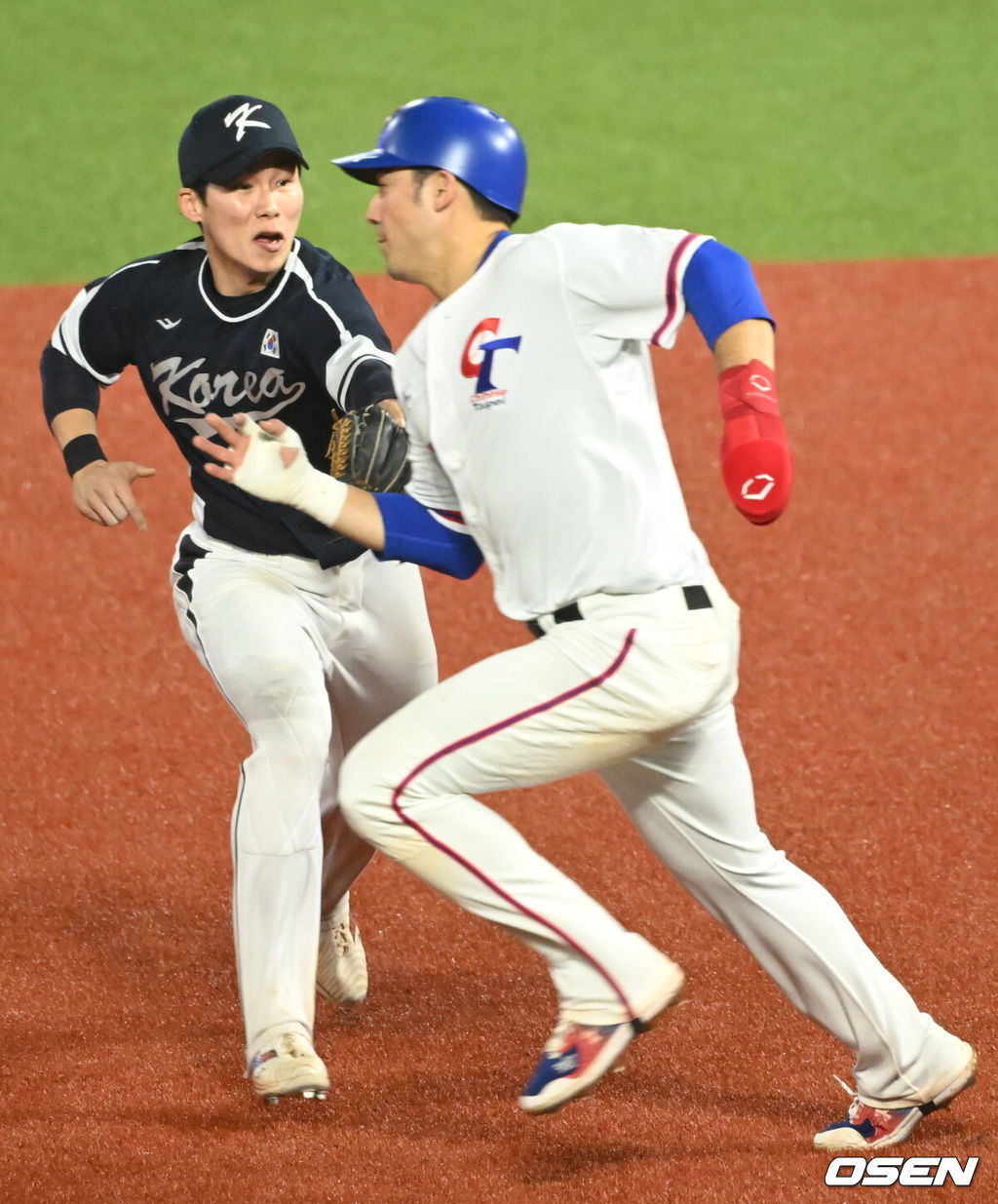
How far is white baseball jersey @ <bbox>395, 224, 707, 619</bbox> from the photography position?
9.74 ft

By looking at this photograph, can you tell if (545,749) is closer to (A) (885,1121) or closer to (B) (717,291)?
(B) (717,291)

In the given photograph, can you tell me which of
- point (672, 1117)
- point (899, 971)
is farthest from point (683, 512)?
point (899, 971)

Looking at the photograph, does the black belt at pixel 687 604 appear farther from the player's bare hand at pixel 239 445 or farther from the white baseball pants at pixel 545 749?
the player's bare hand at pixel 239 445

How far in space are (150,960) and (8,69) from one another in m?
10.2

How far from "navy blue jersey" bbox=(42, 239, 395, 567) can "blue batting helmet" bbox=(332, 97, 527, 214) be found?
71 cm

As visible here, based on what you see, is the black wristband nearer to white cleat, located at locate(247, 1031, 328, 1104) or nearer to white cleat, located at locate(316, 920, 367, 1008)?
white cleat, located at locate(316, 920, 367, 1008)

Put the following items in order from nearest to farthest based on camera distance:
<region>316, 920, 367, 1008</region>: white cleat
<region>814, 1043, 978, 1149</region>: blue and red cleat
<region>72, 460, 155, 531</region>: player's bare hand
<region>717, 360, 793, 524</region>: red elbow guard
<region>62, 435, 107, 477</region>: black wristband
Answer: <region>717, 360, 793, 524</region>: red elbow guard < <region>814, 1043, 978, 1149</region>: blue and red cleat < <region>72, 460, 155, 531</region>: player's bare hand < <region>62, 435, 107, 477</region>: black wristband < <region>316, 920, 367, 1008</region>: white cleat

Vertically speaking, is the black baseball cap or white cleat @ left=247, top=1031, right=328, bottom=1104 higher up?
the black baseball cap

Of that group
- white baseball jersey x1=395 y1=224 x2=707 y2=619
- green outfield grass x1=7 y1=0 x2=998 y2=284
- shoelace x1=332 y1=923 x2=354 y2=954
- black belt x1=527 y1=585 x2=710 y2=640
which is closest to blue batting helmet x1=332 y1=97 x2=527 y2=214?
white baseball jersey x1=395 y1=224 x2=707 y2=619

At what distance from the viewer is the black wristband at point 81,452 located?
12.9 ft

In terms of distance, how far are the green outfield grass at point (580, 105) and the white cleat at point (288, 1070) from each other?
730 cm

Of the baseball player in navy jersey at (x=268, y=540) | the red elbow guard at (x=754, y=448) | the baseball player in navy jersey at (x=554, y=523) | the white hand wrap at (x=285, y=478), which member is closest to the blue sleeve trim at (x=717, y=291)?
the baseball player in navy jersey at (x=554, y=523)

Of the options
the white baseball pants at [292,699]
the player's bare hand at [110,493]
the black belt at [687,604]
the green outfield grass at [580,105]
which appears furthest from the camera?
the green outfield grass at [580,105]

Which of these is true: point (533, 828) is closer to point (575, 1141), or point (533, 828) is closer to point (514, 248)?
point (575, 1141)
